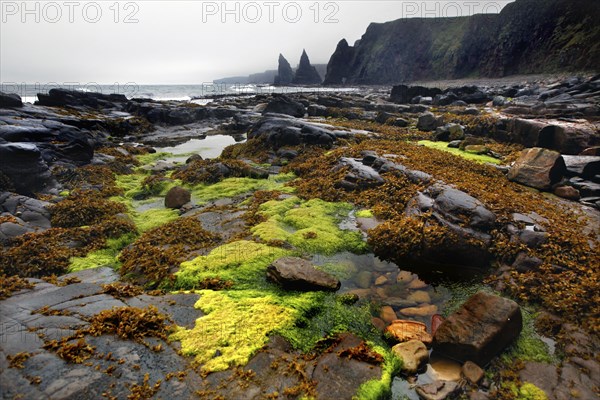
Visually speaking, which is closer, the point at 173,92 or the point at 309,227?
the point at 309,227

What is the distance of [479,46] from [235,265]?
11898 cm

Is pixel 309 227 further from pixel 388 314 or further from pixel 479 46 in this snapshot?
pixel 479 46

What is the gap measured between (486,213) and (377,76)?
508 ft

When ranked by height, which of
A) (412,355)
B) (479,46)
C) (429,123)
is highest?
(479,46)

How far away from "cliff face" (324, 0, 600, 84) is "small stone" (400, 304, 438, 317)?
232ft

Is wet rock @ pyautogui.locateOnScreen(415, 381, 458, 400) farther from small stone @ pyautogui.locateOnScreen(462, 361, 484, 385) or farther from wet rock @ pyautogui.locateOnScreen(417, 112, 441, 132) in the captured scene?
wet rock @ pyautogui.locateOnScreen(417, 112, 441, 132)

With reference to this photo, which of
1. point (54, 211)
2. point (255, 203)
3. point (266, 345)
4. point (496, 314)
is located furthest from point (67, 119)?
point (496, 314)

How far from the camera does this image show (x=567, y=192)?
31.7ft

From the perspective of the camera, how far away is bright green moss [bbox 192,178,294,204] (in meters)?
12.4

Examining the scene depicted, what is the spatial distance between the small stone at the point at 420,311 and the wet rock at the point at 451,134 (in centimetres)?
1512

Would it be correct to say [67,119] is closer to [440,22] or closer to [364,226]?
[364,226]

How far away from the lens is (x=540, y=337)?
504 cm

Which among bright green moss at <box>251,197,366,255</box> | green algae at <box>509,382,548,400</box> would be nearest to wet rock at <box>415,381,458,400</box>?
green algae at <box>509,382,548,400</box>

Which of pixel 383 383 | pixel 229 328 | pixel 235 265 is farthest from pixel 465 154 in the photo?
pixel 229 328
